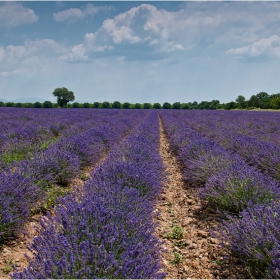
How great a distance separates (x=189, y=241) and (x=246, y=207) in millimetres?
783

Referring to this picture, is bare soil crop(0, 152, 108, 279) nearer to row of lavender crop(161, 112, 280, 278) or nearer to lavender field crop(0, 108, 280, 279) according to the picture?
lavender field crop(0, 108, 280, 279)

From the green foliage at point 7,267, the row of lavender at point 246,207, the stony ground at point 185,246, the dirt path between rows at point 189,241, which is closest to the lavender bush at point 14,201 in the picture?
the stony ground at point 185,246

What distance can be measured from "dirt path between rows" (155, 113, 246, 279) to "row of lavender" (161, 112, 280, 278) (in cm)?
18

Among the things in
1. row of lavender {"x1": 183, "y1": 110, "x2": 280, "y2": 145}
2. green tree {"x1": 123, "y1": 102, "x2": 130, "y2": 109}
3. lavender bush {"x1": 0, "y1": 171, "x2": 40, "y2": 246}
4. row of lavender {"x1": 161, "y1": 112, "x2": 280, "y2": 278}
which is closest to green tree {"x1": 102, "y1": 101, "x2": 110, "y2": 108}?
green tree {"x1": 123, "y1": 102, "x2": 130, "y2": 109}

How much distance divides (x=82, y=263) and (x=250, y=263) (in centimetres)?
145

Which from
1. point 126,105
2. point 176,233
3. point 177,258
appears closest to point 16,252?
point 177,258

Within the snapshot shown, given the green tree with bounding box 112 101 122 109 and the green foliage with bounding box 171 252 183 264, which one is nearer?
the green foliage with bounding box 171 252 183 264

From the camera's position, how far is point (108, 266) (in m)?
1.59

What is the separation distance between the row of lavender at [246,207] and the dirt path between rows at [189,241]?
0.18m

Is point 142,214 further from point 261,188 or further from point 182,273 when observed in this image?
point 261,188

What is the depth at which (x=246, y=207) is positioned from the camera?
3.15 meters

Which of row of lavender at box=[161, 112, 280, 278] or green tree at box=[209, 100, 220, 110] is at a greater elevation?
green tree at box=[209, 100, 220, 110]

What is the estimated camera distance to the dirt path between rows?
2518 millimetres

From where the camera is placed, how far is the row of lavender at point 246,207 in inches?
82.0
